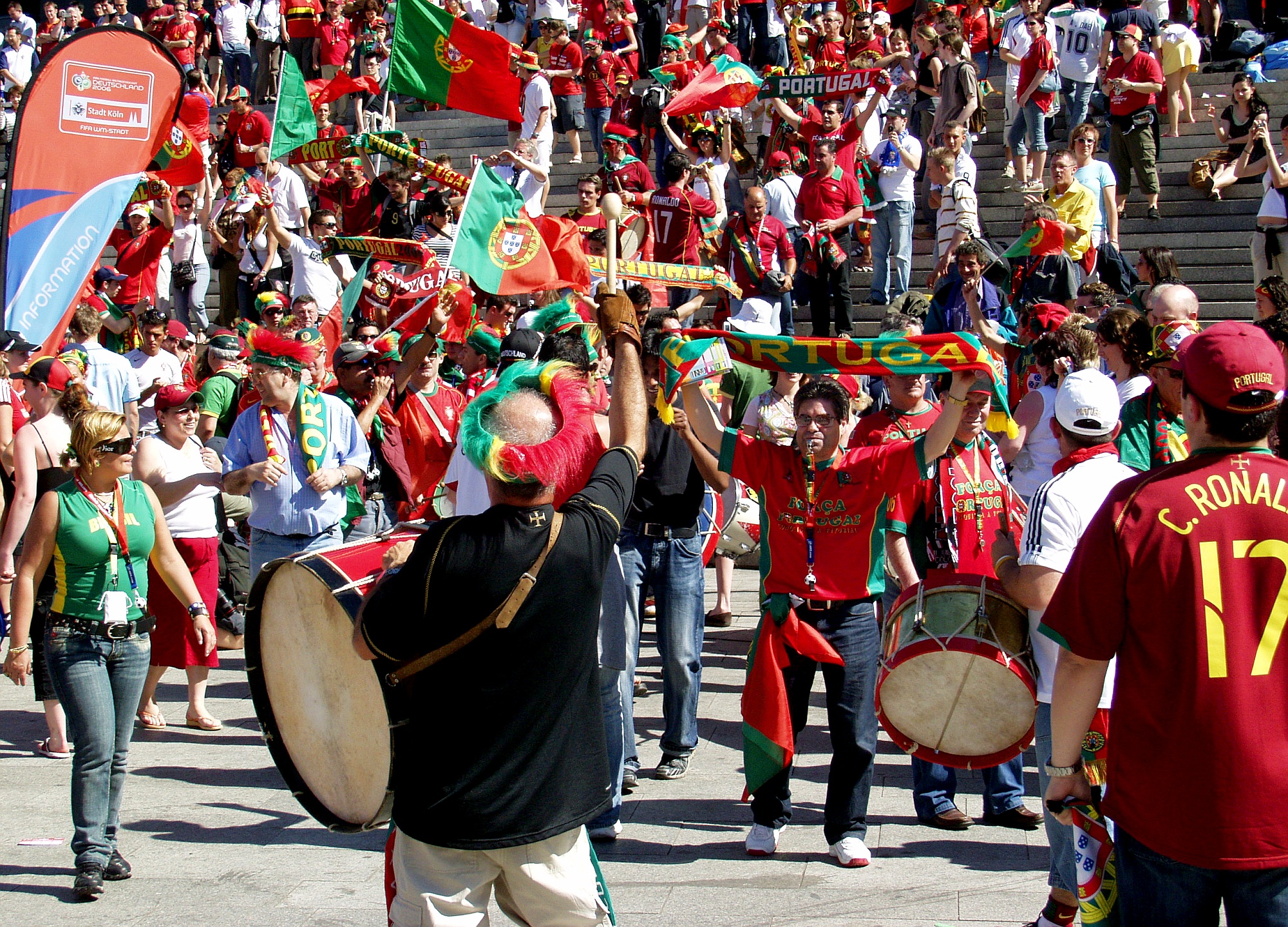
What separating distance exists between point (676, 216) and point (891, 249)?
2069mm

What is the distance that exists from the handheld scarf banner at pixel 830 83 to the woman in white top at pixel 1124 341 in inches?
288

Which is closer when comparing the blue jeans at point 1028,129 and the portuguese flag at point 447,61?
the portuguese flag at point 447,61

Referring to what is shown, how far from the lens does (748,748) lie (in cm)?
525

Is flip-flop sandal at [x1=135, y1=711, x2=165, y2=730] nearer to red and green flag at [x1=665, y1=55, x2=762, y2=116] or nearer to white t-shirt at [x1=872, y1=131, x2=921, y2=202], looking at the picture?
white t-shirt at [x1=872, y1=131, x2=921, y2=202]

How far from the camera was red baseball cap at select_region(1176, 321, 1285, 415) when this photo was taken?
2855 millimetres

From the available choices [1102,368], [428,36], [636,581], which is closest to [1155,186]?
[1102,368]

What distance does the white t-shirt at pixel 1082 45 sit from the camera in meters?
13.6

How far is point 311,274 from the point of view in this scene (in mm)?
13211

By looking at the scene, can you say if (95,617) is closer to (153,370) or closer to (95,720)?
(95,720)

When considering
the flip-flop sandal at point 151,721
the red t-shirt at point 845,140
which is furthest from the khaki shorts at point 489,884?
the red t-shirt at point 845,140

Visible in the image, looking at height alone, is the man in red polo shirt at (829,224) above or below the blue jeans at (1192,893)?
above

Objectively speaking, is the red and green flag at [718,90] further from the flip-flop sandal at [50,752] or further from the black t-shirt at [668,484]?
the flip-flop sandal at [50,752]

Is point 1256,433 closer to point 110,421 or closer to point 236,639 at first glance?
point 110,421

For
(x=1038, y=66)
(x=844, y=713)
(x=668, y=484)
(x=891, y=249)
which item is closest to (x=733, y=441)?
(x=668, y=484)
